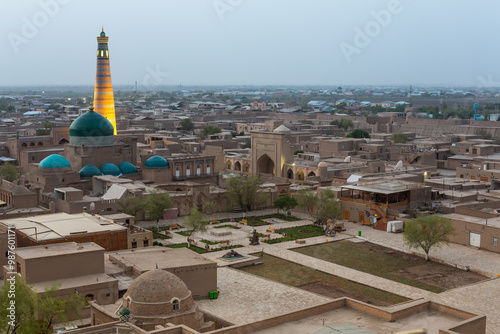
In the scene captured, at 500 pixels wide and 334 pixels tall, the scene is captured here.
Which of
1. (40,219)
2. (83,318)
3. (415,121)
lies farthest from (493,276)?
(415,121)

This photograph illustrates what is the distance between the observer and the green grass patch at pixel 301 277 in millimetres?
23281

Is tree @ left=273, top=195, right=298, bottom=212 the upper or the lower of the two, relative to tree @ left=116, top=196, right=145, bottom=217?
lower

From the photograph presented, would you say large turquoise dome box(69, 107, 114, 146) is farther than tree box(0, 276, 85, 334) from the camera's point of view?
Yes

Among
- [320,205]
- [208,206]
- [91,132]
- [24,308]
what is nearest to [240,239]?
[208,206]

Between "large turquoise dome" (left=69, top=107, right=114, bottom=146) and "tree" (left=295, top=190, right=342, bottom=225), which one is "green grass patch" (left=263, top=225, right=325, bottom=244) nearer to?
"tree" (left=295, top=190, right=342, bottom=225)

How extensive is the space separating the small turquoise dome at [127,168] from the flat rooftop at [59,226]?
14129 millimetres

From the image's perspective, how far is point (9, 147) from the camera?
5194cm

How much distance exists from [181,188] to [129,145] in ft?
18.2

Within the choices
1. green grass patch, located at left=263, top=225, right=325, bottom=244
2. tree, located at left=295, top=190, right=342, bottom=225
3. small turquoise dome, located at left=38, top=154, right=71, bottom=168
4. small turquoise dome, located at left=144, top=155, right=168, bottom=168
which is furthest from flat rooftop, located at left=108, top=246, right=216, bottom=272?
small turquoise dome, located at left=144, top=155, right=168, bottom=168

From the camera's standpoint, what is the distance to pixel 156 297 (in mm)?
17062

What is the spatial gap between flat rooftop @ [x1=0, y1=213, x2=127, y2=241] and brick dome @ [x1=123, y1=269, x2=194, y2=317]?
6.81m

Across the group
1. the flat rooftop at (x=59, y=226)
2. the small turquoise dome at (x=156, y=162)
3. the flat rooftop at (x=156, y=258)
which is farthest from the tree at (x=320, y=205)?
the flat rooftop at (x=59, y=226)

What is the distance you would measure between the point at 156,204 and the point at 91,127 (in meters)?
10.8

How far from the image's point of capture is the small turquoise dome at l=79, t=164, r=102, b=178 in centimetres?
3941
